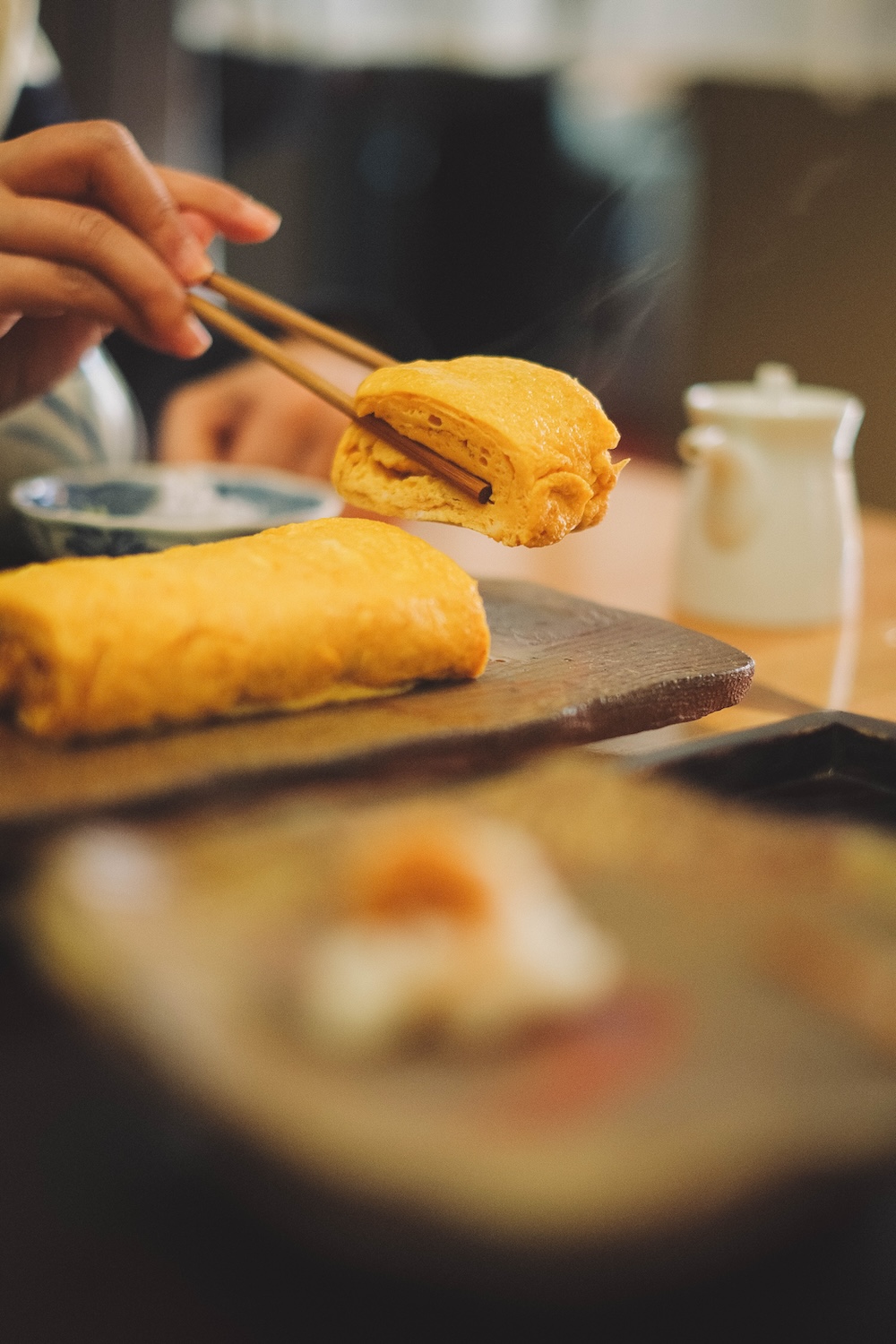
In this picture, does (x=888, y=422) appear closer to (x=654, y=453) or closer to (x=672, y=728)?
(x=654, y=453)

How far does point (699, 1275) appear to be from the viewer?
0.37m

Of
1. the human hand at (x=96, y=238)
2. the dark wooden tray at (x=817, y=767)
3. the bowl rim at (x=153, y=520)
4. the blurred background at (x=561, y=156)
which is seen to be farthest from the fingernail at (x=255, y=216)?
the blurred background at (x=561, y=156)

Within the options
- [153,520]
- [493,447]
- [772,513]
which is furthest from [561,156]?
[493,447]

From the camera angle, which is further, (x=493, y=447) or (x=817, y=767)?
(x=493, y=447)

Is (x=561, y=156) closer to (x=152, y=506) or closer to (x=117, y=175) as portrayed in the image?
(x=152, y=506)

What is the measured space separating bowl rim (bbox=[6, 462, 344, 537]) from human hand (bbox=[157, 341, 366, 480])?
1.07ft

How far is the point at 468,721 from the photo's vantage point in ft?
2.84

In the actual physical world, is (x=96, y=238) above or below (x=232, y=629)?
above

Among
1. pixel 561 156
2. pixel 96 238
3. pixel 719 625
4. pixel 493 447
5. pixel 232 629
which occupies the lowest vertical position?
pixel 719 625

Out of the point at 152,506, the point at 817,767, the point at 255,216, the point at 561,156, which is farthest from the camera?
the point at 561,156

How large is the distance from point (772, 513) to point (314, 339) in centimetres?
56

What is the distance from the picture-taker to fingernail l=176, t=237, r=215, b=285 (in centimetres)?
118

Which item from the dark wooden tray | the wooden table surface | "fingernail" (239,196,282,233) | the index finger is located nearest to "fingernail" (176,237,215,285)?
the index finger

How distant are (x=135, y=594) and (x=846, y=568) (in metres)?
0.92
